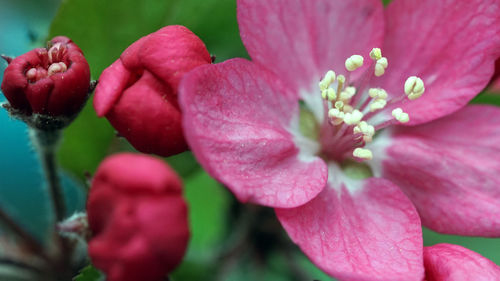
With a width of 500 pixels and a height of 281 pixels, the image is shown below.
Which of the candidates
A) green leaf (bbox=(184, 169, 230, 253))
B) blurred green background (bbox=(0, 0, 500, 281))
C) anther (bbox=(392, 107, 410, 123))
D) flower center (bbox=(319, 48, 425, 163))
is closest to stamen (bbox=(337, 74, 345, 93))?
flower center (bbox=(319, 48, 425, 163))

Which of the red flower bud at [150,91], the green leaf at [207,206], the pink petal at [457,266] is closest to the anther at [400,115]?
the pink petal at [457,266]

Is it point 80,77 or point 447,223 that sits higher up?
point 80,77

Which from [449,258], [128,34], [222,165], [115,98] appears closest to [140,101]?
[115,98]

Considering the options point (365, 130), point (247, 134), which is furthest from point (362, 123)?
point (247, 134)

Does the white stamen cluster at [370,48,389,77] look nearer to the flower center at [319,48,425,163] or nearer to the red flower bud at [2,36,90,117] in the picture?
the flower center at [319,48,425,163]

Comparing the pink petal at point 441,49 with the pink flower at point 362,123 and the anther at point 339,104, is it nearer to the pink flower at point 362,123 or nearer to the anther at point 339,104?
the pink flower at point 362,123

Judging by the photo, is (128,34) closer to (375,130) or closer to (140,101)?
(140,101)
